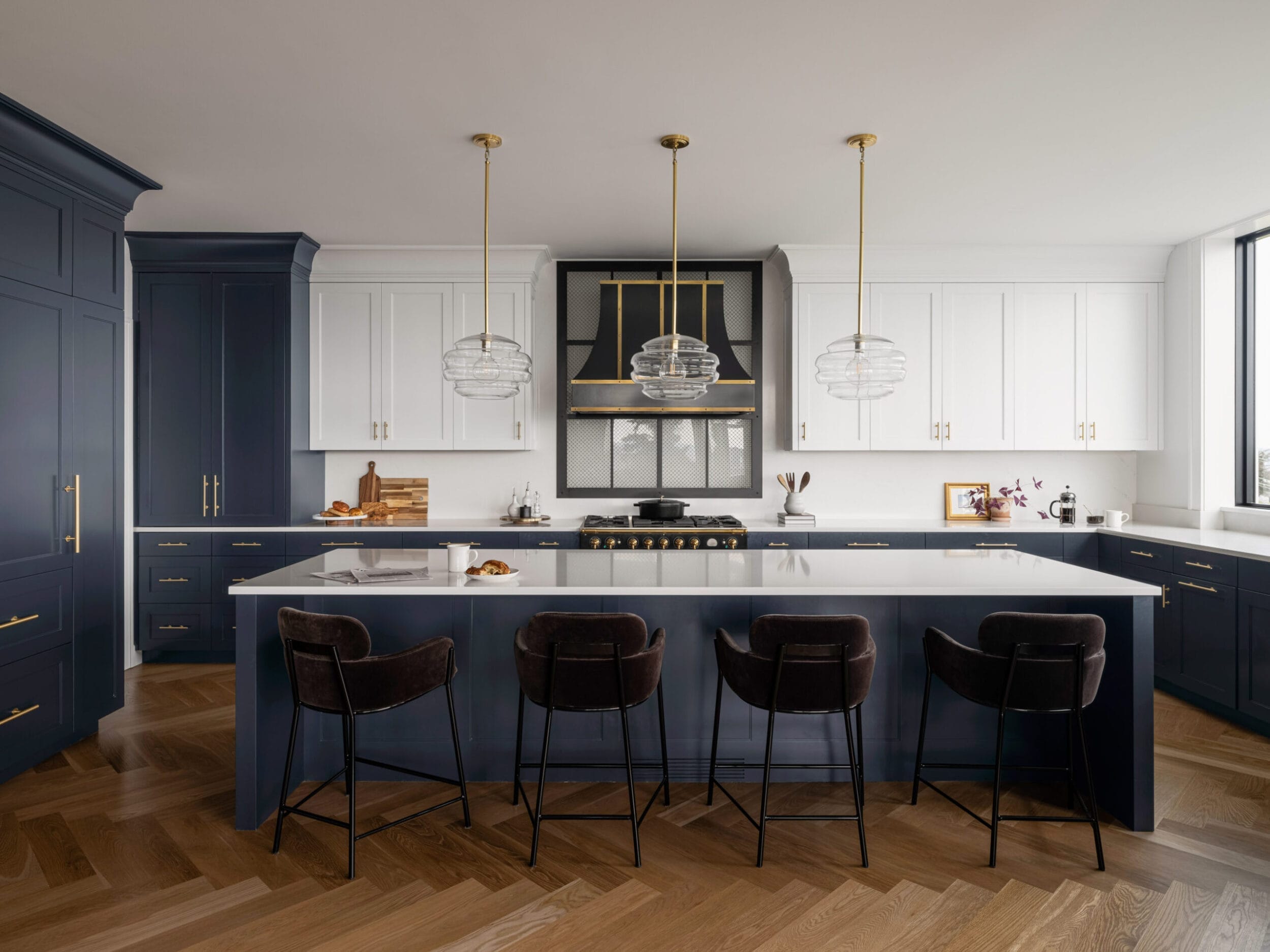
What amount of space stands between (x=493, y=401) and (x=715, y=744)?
2.91 metres

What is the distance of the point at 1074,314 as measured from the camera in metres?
4.87

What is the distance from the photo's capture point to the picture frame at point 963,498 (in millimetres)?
5207

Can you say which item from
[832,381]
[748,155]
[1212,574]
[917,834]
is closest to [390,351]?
[748,155]

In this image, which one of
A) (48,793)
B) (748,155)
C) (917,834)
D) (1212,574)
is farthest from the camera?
(1212,574)

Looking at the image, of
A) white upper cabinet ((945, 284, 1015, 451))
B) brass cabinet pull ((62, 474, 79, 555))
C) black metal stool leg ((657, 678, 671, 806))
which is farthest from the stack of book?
brass cabinet pull ((62, 474, 79, 555))

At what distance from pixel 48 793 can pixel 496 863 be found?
1883 mm

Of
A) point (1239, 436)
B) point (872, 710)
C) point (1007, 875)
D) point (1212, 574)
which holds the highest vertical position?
point (1239, 436)

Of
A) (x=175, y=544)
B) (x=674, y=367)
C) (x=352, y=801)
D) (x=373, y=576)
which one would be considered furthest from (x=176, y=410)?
(x=674, y=367)

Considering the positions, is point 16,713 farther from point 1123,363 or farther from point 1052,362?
point 1123,363

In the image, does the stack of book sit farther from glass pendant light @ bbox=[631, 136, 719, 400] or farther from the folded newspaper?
the folded newspaper

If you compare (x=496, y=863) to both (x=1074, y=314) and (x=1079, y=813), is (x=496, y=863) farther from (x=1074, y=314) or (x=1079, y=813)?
(x=1074, y=314)

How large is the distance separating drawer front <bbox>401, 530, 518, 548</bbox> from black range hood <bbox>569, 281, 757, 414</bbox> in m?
0.94

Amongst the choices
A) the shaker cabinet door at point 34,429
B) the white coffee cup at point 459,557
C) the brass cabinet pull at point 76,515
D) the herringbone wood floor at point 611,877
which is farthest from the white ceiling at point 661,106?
the herringbone wood floor at point 611,877

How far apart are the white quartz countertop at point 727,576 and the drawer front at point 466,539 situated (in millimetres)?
1195
